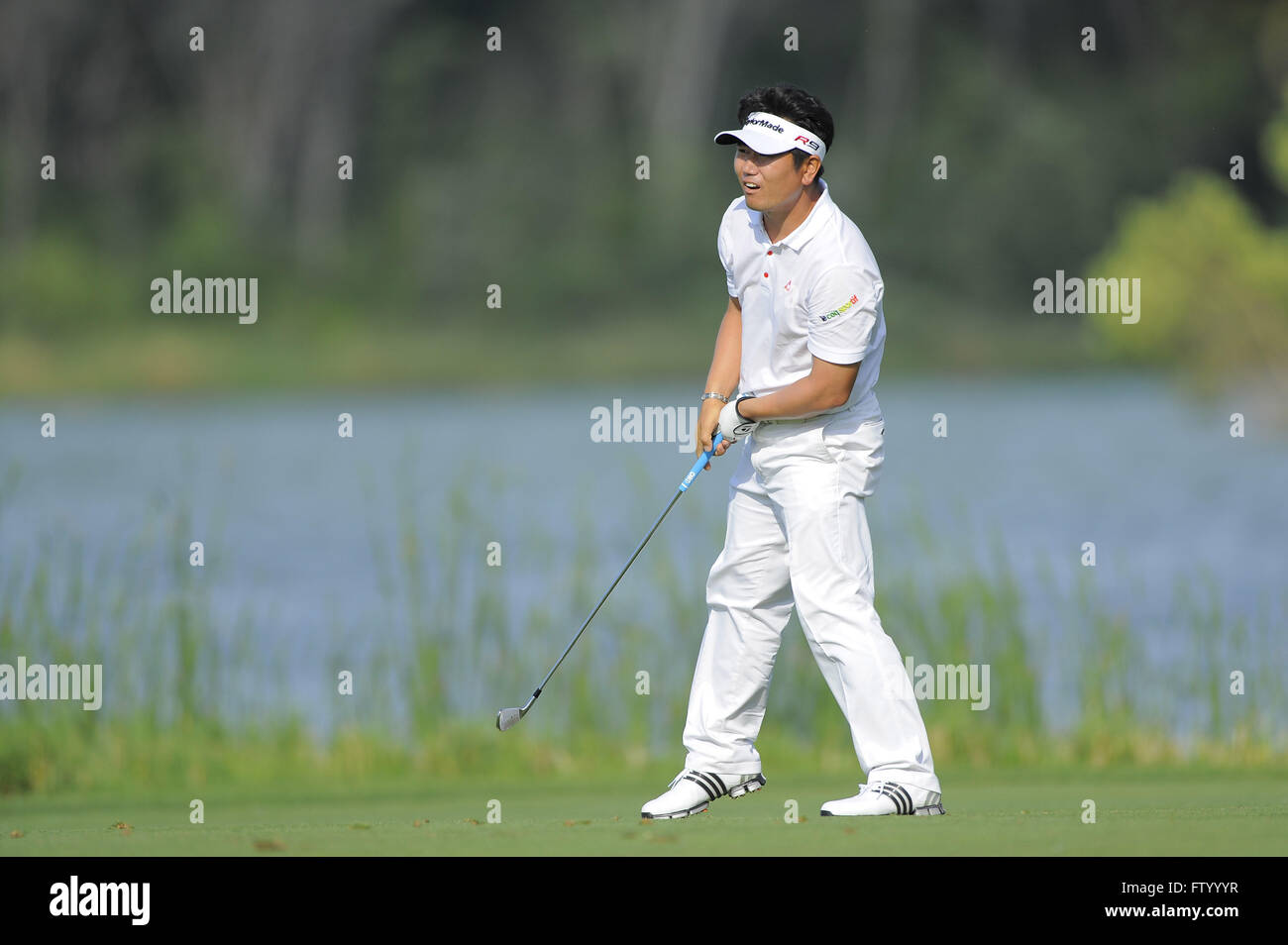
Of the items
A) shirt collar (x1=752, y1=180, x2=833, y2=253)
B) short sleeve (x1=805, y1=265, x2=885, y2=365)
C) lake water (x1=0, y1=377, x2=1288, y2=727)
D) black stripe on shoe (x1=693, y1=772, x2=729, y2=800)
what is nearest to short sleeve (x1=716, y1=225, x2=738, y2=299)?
shirt collar (x1=752, y1=180, x2=833, y2=253)

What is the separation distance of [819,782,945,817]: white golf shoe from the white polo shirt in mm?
956

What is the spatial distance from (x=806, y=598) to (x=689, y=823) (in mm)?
651

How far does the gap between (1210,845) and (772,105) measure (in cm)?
209

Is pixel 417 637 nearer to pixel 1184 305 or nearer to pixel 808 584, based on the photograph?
pixel 808 584

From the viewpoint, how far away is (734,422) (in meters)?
4.87

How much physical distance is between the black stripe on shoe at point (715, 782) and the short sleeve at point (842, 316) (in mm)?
1154

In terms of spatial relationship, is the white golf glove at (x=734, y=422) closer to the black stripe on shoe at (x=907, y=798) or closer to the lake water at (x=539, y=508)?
the black stripe on shoe at (x=907, y=798)

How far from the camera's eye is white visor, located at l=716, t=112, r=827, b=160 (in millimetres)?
4734

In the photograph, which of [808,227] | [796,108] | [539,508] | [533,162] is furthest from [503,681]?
[533,162]

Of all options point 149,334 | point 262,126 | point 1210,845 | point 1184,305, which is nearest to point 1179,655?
point 1210,845

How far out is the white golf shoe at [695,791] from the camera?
478 centimetres

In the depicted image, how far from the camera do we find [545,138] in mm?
30297

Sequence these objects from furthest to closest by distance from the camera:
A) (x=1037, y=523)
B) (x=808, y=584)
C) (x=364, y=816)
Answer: (x=1037, y=523) < (x=364, y=816) < (x=808, y=584)

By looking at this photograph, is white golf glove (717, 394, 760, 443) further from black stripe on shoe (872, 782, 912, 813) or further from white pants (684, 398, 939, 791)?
black stripe on shoe (872, 782, 912, 813)
